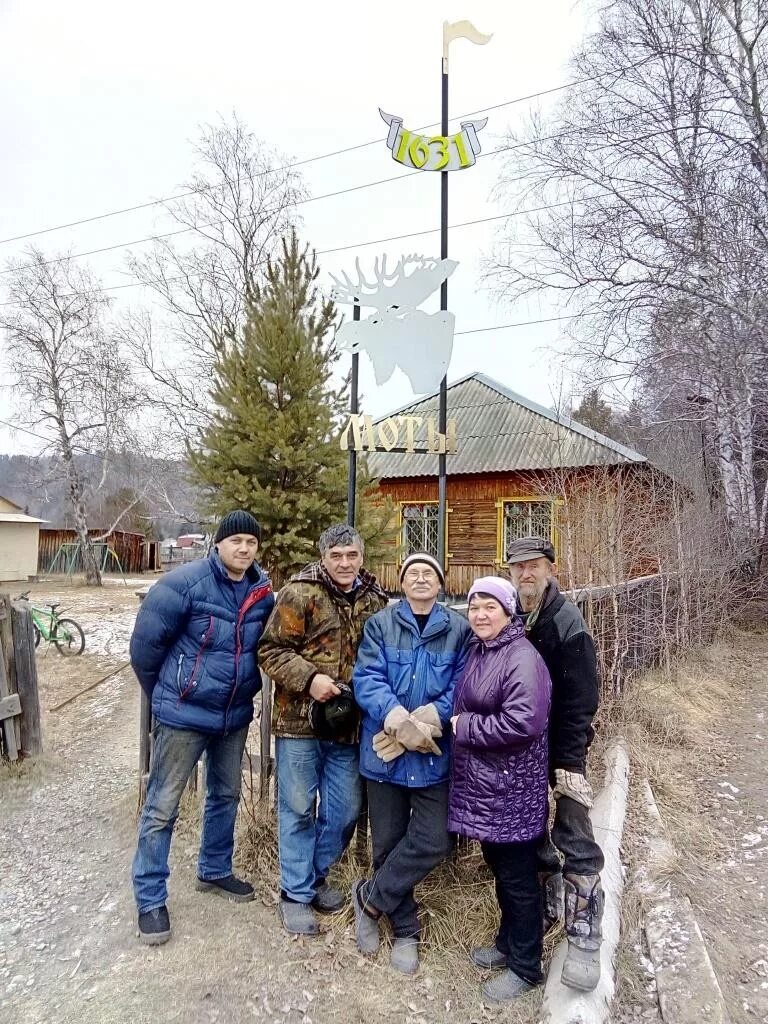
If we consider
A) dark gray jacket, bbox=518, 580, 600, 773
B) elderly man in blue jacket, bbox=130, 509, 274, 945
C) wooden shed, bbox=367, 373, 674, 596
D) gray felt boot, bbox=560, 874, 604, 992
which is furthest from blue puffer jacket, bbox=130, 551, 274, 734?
wooden shed, bbox=367, 373, 674, 596

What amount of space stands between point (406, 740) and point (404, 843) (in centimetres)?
48

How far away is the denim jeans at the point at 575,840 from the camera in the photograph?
7.86 ft

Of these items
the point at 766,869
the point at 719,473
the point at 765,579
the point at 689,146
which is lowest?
the point at 766,869

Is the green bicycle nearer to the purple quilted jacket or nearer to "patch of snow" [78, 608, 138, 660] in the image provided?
"patch of snow" [78, 608, 138, 660]

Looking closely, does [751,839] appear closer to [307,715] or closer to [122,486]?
[307,715]

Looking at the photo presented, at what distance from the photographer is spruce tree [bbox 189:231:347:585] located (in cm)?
771

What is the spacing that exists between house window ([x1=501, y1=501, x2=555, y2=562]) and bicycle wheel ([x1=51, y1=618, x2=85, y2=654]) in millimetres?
7771

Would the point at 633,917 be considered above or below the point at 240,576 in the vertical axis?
below

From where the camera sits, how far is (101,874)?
3.33 metres

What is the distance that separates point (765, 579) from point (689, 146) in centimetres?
764

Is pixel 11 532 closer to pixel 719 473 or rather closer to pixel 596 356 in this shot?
pixel 596 356

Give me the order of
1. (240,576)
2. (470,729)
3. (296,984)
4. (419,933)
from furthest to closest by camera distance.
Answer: (240,576)
(419,933)
(296,984)
(470,729)

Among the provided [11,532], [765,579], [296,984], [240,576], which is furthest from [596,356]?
[11,532]

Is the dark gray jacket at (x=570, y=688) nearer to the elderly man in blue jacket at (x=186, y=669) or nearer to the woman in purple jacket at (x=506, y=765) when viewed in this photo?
the woman in purple jacket at (x=506, y=765)
